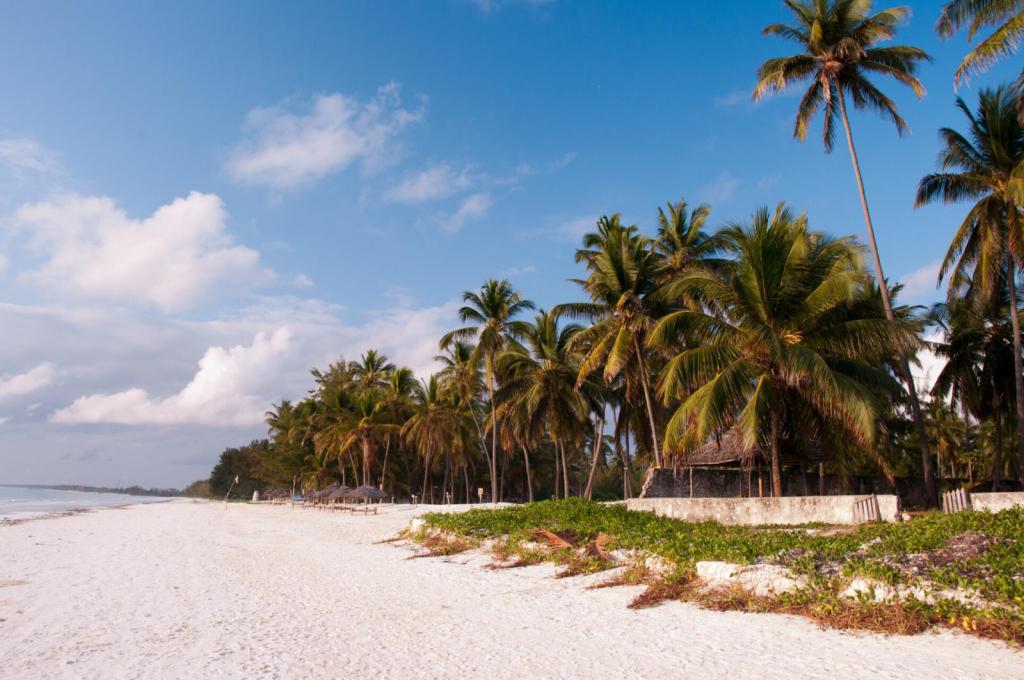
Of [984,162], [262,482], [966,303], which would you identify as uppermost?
[984,162]

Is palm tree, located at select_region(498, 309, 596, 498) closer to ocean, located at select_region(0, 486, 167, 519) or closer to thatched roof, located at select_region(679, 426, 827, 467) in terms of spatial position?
thatched roof, located at select_region(679, 426, 827, 467)

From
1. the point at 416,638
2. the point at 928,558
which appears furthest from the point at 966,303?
the point at 416,638

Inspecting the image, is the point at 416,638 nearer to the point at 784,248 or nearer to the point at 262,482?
the point at 784,248

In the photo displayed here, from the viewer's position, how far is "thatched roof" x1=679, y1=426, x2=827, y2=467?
1773cm

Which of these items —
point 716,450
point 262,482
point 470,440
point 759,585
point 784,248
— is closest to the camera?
point 759,585

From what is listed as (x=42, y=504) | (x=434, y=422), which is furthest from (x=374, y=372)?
(x=42, y=504)

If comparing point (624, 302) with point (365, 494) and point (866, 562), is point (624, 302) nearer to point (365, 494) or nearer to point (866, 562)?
point (866, 562)

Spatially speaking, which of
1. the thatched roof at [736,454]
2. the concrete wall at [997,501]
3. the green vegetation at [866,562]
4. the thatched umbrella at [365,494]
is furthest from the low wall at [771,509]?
the thatched umbrella at [365,494]

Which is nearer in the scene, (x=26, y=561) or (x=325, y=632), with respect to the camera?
(x=325, y=632)

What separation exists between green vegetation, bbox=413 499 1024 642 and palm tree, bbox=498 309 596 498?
16.3 metres

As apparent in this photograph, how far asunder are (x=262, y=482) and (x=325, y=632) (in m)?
94.1

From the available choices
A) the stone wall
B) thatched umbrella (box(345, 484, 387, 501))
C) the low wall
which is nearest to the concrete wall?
the low wall

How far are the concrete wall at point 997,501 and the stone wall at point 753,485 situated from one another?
750cm

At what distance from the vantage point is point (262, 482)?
92188mm
